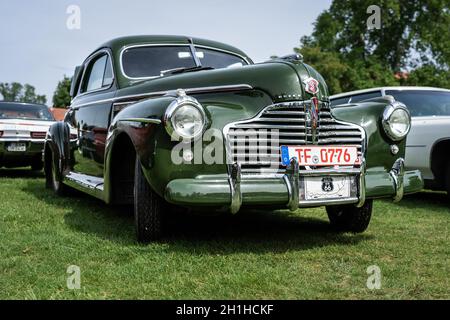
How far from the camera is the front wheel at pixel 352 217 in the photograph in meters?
3.95

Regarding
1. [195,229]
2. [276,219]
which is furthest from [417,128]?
[195,229]

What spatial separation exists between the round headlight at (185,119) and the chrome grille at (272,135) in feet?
0.63

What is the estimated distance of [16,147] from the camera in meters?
8.56

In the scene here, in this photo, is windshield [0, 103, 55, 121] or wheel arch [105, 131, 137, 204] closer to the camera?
wheel arch [105, 131, 137, 204]

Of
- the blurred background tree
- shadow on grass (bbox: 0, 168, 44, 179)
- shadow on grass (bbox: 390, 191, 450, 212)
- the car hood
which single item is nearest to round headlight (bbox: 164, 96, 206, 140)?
the car hood

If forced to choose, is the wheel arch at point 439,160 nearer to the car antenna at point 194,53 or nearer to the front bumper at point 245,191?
the front bumper at point 245,191

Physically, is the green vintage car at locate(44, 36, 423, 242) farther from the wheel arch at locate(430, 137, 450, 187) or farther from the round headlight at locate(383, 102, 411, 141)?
the wheel arch at locate(430, 137, 450, 187)

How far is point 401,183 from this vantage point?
143 inches

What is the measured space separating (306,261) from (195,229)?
122cm

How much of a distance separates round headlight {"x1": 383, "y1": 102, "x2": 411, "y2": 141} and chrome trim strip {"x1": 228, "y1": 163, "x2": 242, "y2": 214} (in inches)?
52.8

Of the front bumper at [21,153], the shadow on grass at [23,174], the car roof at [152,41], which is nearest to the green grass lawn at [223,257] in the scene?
the car roof at [152,41]

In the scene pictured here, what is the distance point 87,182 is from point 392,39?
28661 mm

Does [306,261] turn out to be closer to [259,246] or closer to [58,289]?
[259,246]

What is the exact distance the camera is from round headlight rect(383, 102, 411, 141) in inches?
147
